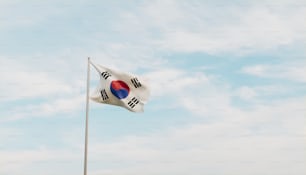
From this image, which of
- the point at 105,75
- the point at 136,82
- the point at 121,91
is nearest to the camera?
the point at 121,91

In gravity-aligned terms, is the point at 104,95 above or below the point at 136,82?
below

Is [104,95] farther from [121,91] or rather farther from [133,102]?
[133,102]

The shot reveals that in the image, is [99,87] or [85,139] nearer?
[85,139]

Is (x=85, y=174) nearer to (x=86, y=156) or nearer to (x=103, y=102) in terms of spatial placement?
(x=86, y=156)

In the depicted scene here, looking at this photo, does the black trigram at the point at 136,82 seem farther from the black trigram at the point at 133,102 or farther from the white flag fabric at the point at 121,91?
the black trigram at the point at 133,102

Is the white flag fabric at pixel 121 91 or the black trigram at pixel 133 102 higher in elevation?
the white flag fabric at pixel 121 91

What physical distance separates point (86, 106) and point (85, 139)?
173 centimetres

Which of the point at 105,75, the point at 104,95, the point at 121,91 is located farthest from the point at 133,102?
the point at 105,75

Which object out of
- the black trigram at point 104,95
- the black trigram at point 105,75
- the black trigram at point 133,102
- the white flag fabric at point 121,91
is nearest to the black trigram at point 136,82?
the white flag fabric at point 121,91

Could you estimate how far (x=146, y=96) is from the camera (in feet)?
98.1

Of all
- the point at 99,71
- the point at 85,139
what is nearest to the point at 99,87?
the point at 99,71

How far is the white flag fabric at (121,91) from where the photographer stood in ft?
97.8

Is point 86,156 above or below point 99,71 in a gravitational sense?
below

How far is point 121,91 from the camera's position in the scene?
2984 centimetres
